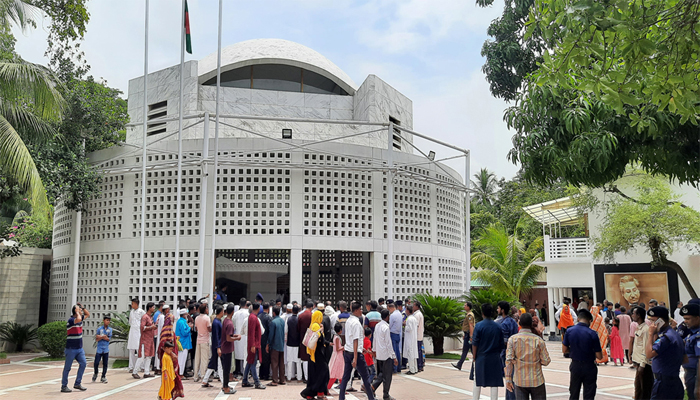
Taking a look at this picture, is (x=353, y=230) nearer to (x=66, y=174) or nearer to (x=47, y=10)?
(x=66, y=174)

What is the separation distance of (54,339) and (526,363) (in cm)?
1434

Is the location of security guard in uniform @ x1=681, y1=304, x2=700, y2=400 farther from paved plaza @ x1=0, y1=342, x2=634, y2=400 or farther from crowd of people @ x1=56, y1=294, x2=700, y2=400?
paved plaza @ x1=0, y1=342, x2=634, y2=400

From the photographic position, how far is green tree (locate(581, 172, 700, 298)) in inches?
728

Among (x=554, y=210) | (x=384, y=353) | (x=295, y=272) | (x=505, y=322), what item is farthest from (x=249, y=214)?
(x=554, y=210)

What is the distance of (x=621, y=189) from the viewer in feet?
73.8

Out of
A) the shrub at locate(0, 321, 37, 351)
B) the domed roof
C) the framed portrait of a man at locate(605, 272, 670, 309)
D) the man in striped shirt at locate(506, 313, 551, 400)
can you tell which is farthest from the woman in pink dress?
the framed portrait of a man at locate(605, 272, 670, 309)

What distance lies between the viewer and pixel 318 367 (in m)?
9.21

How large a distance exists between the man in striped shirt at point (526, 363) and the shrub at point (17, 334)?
1661cm

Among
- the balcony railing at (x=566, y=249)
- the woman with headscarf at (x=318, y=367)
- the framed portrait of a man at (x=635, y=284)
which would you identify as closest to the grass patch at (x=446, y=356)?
the woman with headscarf at (x=318, y=367)

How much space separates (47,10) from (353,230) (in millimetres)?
9426

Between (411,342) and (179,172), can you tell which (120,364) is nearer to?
(179,172)

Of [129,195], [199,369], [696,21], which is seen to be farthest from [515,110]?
[129,195]

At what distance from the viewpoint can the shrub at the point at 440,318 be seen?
15.8 metres

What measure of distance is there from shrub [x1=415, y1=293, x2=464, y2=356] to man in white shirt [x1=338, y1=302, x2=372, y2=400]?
7.31m
